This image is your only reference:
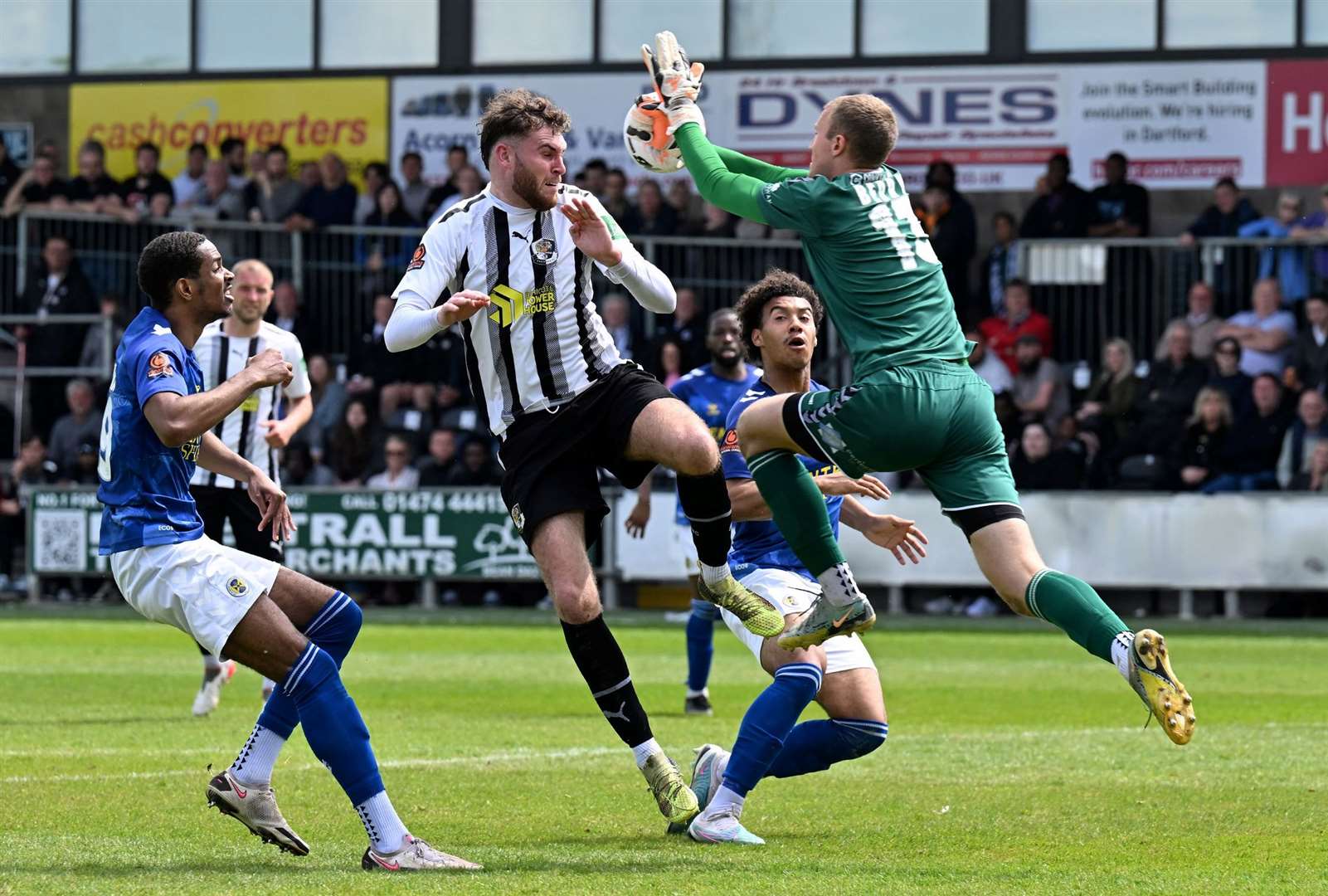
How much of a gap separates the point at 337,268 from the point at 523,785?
54.9ft

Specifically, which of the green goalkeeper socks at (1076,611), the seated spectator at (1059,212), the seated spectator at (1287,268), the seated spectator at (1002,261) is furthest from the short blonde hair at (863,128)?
the seated spectator at (1059,212)

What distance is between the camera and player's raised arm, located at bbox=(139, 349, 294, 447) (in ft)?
21.6

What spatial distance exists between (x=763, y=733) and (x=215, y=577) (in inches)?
79.1

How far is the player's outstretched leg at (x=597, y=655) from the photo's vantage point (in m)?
7.20

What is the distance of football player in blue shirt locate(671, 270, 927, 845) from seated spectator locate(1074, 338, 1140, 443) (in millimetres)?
12971

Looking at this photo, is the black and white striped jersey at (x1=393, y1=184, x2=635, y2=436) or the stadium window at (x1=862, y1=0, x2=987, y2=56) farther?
the stadium window at (x1=862, y1=0, x2=987, y2=56)

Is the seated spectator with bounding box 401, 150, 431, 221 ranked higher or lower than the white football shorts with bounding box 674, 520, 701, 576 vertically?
higher

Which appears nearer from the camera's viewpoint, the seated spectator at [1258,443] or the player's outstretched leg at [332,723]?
the player's outstretched leg at [332,723]

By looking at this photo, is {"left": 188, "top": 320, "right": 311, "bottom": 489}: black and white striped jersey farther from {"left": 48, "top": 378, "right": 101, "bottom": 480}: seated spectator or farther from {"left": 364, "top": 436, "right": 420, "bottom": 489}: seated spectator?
{"left": 48, "top": 378, "right": 101, "bottom": 480}: seated spectator

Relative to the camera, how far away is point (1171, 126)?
2508cm

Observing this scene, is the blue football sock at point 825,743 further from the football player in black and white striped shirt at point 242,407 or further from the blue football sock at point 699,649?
the football player in black and white striped shirt at point 242,407

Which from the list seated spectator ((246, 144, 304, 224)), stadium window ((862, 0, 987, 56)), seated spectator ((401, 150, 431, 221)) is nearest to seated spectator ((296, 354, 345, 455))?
seated spectator ((401, 150, 431, 221))

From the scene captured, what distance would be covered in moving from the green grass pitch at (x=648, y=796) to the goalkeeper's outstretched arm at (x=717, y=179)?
2.25 m

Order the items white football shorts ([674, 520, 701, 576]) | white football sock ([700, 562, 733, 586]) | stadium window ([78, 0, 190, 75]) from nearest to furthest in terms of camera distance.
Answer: white football sock ([700, 562, 733, 586]), white football shorts ([674, 520, 701, 576]), stadium window ([78, 0, 190, 75])
